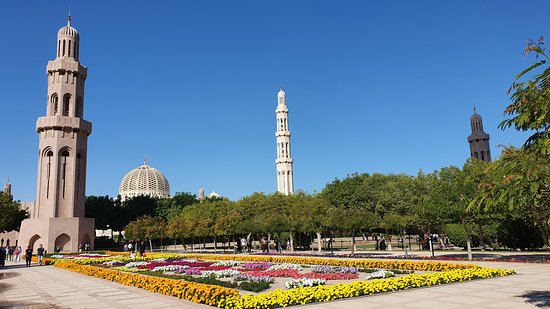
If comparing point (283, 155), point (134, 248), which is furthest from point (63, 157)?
point (283, 155)

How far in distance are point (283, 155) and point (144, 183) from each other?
59.9 m

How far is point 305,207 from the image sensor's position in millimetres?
49062

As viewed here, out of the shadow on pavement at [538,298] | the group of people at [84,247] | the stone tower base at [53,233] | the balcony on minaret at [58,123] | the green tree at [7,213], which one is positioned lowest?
the shadow on pavement at [538,298]

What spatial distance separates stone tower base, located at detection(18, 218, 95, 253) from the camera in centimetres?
4716

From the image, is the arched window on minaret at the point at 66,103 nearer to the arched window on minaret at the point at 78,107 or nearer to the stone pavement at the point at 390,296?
the arched window on minaret at the point at 78,107

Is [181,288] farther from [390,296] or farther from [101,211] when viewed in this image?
[101,211]

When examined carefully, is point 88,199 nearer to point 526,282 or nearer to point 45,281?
point 45,281

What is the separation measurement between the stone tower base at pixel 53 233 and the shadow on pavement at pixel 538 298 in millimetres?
46820

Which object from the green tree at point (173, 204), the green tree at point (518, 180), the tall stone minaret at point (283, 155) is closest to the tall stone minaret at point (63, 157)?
the green tree at point (173, 204)

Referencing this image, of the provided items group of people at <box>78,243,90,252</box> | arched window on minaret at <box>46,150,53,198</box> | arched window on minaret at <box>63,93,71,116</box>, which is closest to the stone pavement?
group of people at <box>78,243,90,252</box>

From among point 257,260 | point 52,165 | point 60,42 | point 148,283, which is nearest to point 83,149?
point 52,165

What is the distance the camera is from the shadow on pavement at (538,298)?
34.6 ft

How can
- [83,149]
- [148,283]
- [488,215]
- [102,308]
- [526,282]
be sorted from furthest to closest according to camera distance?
[83,149] → [488,215] → [148,283] → [526,282] → [102,308]

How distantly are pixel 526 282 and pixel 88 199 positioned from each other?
7465 centimetres
